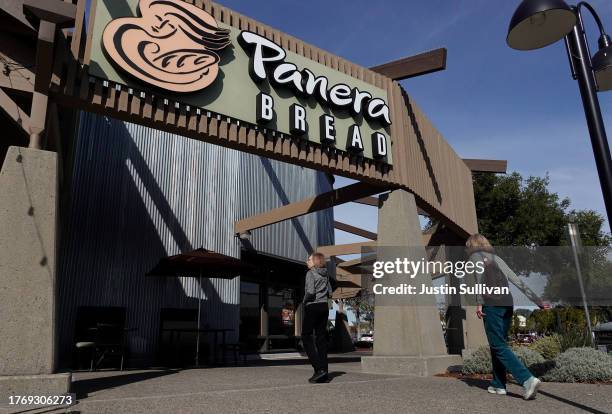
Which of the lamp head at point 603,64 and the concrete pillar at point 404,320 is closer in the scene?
the lamp head at point 603,64

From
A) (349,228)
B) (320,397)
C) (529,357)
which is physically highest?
(349,228)

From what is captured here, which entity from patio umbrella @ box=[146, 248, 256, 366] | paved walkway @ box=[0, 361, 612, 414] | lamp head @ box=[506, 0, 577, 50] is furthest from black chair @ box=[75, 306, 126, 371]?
lamp head @ box=[506, 0, 577, 50]

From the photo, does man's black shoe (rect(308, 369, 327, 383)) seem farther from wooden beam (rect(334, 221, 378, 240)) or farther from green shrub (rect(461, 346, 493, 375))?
wooden beam (rect(334, 221, 378, 240))

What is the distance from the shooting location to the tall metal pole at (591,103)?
3398 mm

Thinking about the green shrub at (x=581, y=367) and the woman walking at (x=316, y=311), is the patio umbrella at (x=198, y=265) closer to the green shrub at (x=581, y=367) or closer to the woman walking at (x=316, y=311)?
the woman walking at (x=316, y=311)

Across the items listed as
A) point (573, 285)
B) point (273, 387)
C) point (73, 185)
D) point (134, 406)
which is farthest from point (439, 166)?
point (573, 285)

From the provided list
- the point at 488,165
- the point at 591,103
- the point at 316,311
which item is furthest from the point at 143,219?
the point at 488,165

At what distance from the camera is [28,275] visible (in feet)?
15.6

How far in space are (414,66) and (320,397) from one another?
7394 mm

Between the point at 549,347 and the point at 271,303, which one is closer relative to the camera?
the point at 549,347

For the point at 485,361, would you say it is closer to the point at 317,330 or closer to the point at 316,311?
the point at 317,330

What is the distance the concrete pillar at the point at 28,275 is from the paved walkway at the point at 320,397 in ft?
1.90

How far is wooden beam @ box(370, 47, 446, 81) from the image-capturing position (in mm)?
9242

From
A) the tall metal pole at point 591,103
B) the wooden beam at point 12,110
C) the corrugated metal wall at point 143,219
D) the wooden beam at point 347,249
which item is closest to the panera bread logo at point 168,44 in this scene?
the wooden beam at point 12,110
